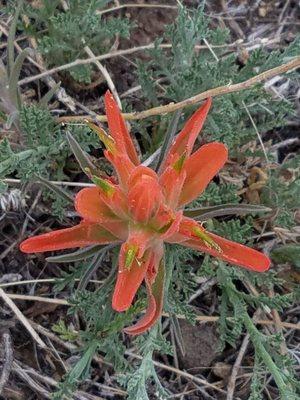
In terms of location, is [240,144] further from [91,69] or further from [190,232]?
[190,232]

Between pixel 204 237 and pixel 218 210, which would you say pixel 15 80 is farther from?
pixel 204 237

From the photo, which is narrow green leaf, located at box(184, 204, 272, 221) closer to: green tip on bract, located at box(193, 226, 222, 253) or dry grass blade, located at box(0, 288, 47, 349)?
green tip on bract, located at box(193, 226, 222, 253)

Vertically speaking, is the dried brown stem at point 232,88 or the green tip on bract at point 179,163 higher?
the green tip on bract at point 179,163

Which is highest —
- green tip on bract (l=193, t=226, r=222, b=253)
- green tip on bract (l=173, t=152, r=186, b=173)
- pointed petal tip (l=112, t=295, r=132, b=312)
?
green tip on bract (l=173, t=152, r=186, b=173)

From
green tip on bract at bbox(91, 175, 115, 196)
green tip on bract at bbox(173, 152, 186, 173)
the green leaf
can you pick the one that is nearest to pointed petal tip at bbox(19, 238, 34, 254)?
green tip on bract at bbox(91, 175, 115, 196)

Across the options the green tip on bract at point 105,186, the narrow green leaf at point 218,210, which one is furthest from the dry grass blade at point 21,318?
the green tip on bract at point 105,186

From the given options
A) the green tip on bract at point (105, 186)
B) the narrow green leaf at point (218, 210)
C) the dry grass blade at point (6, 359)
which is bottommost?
the dry grass blade at point (6, 359)

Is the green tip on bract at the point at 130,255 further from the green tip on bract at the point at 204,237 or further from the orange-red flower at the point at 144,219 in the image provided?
the green tip on bract at the point at 204,237
